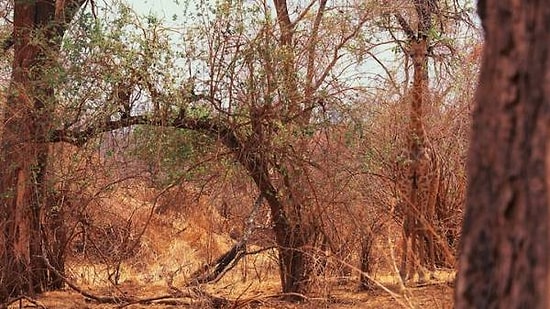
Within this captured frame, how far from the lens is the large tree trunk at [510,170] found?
212 cm

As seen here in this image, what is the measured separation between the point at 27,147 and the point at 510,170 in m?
6.90

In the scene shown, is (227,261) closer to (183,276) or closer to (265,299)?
(183,276)

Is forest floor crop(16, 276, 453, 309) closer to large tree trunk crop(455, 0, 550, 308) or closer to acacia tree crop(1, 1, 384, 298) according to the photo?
acacia tree crop(1, 1, 384, 298)

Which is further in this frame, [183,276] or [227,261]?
[183,276]

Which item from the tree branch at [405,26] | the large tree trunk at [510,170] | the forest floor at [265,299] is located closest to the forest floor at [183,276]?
the forest floor at [265,299]

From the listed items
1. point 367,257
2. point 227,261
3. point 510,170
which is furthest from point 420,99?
point 510,170

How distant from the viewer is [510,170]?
86.7 inches

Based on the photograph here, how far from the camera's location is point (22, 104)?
8.05 m

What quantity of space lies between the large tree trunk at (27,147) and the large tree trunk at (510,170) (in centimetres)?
620

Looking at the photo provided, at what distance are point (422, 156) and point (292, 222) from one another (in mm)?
1826

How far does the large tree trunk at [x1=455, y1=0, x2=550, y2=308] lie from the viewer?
2121 mm

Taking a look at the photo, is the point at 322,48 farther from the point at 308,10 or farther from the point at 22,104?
the point at 22,104

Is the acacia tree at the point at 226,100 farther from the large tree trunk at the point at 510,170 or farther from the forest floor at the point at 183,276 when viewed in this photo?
the large tree trunk at the point at 510,170

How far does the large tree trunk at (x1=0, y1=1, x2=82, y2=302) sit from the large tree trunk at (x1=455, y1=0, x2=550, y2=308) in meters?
6.20
